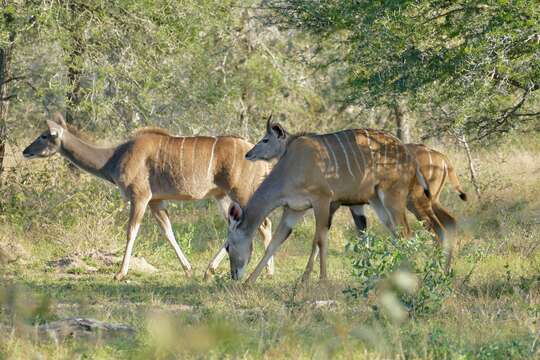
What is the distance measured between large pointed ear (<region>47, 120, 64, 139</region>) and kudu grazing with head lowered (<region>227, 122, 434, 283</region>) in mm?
2821

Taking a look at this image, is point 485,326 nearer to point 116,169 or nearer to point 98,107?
point 116,169

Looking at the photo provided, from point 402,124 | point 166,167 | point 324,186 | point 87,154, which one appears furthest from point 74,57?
point 402,124

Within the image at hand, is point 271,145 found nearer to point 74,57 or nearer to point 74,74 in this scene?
point 74,57

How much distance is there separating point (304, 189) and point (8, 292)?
318cm

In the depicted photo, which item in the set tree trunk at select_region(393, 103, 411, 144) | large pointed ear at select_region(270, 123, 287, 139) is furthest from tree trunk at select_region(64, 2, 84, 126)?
tree trunk at select_region(393, 103, 411, 144)

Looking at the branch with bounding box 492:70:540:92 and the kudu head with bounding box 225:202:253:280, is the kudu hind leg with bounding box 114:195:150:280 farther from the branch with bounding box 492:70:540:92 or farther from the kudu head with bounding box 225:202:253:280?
the branch with bounding box 492:70:540:92

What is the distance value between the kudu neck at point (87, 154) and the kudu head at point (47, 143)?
8 centimetres

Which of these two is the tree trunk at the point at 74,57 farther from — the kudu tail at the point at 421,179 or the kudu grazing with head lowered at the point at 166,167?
the kudu tail at the point at 421,179

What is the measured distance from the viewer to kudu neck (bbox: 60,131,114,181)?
11.6m

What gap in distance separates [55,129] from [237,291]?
166 inches

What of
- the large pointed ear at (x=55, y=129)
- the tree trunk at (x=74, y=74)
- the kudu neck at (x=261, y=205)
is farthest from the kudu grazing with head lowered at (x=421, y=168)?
the tree trunk at (x=74, y=74)

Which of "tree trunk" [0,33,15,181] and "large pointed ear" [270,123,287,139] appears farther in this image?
"tree trunk" [0,33,15,181]

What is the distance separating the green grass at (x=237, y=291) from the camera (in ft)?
19.2

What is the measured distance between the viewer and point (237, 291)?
8.56 m
